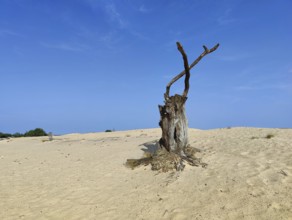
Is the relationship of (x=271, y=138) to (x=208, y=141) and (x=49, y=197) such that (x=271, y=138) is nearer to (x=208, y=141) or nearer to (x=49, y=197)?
(x=208, y=141)

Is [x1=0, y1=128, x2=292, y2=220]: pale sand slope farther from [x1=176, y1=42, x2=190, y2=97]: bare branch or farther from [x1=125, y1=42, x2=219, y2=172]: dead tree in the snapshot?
[x1=176, y1=42, x2=190, y2=97]: bare branch

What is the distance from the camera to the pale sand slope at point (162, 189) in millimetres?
6488

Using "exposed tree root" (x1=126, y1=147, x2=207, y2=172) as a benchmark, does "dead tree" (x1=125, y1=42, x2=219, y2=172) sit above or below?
above

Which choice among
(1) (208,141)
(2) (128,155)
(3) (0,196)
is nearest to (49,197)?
(3) (0,196)

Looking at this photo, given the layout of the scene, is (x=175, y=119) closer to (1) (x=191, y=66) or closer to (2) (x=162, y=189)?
(1) (x=191, y=66)

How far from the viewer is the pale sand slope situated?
6.49 metres

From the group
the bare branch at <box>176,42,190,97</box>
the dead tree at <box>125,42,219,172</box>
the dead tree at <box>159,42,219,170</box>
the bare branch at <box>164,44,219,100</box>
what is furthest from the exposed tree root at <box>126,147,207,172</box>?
the bare branch at <box>176,42,190,97</box>

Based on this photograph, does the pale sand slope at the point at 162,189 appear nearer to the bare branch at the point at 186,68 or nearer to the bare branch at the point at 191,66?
the bare branch at the point at 186,68

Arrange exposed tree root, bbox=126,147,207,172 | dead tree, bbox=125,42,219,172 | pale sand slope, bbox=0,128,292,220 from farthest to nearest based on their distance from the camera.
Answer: dead tree, bbox=125,42,219,172
exposed tree root, bbox=126,147,207,172
pale sand slope, bbox=0,128,292,220

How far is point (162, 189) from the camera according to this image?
26.5ft

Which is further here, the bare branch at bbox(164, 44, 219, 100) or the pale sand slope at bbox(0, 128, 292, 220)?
the bare branch at bbox(164, 44, 219, 100)

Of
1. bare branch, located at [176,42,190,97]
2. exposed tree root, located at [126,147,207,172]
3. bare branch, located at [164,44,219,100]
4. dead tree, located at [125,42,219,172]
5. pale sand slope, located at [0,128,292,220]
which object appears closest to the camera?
pale sand slope, located at [0,128,292,220]

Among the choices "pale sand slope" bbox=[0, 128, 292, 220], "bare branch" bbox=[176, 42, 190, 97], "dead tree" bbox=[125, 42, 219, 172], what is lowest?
"pale sand slope" bbox=[0, 128, 292, 220]

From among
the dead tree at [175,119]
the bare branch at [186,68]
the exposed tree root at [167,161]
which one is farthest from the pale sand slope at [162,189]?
the bare branch at [186,68]
